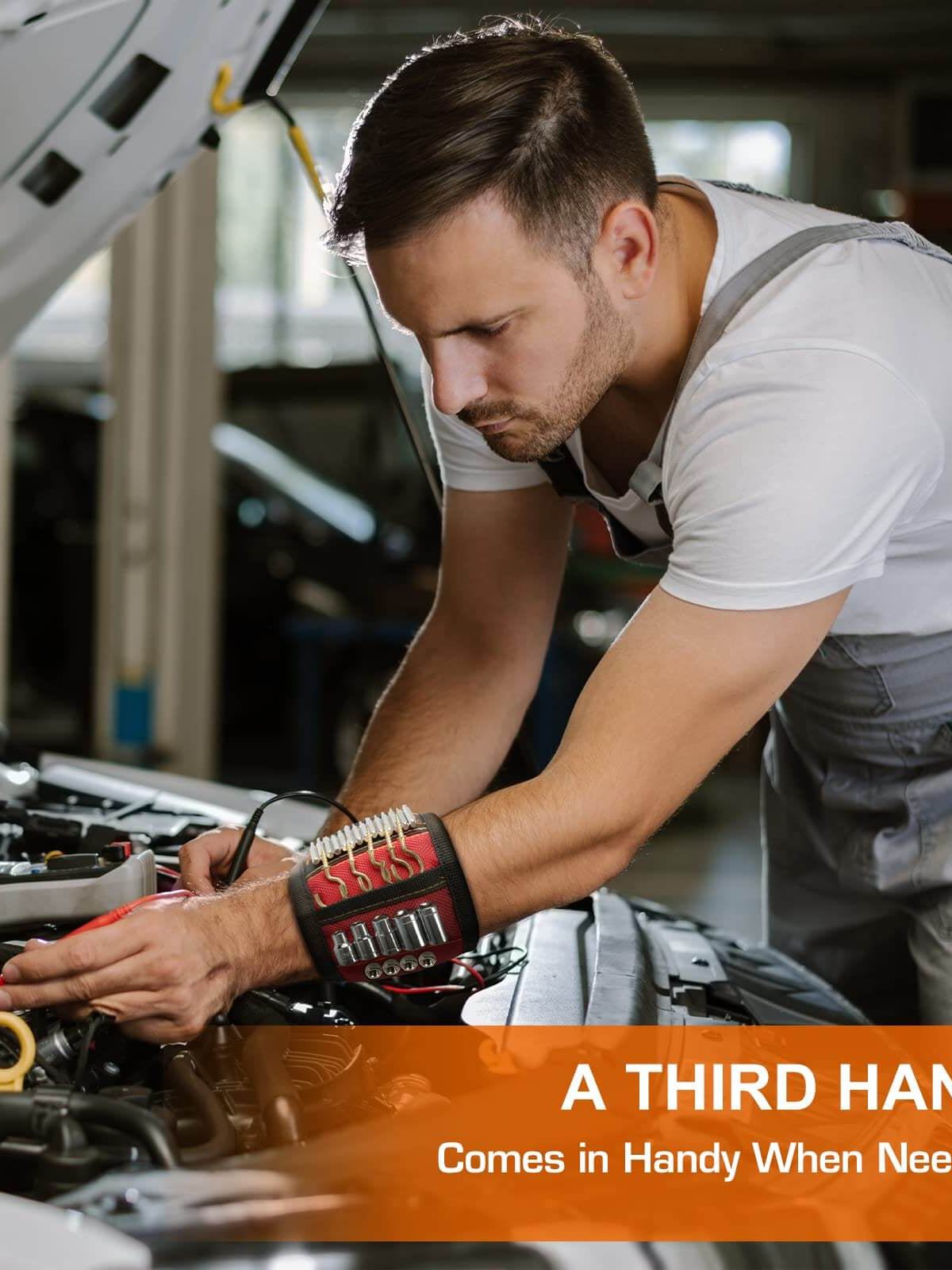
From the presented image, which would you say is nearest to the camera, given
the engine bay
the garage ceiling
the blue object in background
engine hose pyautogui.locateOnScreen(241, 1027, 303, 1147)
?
the engine bay

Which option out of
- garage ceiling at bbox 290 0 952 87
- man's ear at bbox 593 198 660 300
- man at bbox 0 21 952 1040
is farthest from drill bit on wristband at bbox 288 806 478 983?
garage ceiling at bbox 290 0 952 87

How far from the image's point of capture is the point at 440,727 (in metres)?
1.53

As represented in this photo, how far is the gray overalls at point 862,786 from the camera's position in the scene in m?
1.28

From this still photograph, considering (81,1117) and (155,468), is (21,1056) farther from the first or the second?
(155,468)

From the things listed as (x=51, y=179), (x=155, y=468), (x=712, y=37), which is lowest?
(x=155, y=468)

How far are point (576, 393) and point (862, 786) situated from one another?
55 cm

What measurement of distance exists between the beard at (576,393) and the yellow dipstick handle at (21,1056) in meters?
0.58

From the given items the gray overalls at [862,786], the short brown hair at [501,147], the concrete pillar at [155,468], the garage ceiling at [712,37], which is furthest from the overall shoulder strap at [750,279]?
the garage ceiling at [712,37]

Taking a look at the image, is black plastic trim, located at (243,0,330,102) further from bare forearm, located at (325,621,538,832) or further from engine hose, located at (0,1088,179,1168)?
engine hose, located at (0,1088,179,1168)

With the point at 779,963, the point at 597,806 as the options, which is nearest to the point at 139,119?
the point at 597,806

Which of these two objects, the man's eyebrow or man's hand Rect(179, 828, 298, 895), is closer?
the man's eyebrow

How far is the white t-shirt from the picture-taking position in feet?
3.43

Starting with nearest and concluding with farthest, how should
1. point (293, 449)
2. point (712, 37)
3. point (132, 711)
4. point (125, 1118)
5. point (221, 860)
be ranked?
point (125, 1118) < point (221, 860) < point (132, 711) < point (712, 37) < point (293, 449)

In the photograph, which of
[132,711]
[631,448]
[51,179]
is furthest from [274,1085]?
[132,711]
